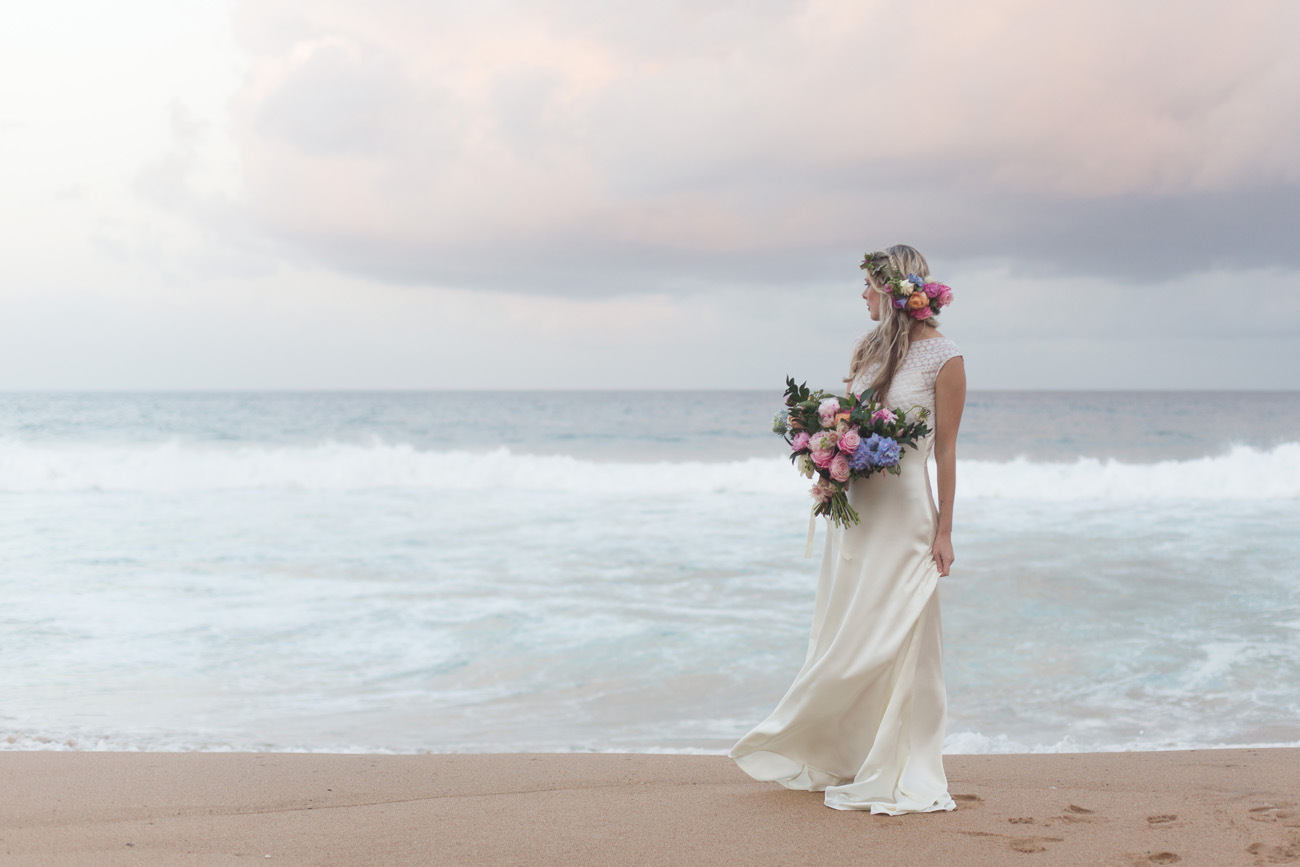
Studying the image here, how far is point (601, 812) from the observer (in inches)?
149

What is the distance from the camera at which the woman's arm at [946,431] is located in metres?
3.67

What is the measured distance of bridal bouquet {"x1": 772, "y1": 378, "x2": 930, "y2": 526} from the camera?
3621mm

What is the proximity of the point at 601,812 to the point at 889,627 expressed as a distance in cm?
137

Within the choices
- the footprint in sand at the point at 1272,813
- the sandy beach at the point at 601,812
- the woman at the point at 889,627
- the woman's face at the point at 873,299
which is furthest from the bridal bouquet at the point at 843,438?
the footprint in sand at the point at 1272,813

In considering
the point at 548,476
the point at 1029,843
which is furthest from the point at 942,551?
the point at 548,476

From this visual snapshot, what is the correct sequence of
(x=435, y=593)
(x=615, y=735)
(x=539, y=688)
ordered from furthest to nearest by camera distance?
(x=435, y=593) → (x=539, y=688) → (x=615, y=735)

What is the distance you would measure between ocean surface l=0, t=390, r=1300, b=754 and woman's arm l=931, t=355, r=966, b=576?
199 centimetres

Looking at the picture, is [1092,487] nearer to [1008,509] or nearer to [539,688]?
Answer: [1008,509]

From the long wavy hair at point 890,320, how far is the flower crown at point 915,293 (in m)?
0.01

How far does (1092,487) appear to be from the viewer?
1831cm

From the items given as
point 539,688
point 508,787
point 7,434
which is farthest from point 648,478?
point 7,434

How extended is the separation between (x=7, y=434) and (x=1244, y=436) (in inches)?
1901

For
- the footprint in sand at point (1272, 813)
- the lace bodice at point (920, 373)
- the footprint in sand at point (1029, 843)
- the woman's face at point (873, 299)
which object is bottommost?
the footprint in sand at point (1029, 843)

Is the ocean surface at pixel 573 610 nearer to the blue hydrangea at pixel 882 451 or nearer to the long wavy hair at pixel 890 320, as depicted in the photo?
the blue hydrangea at pixel 882 451
